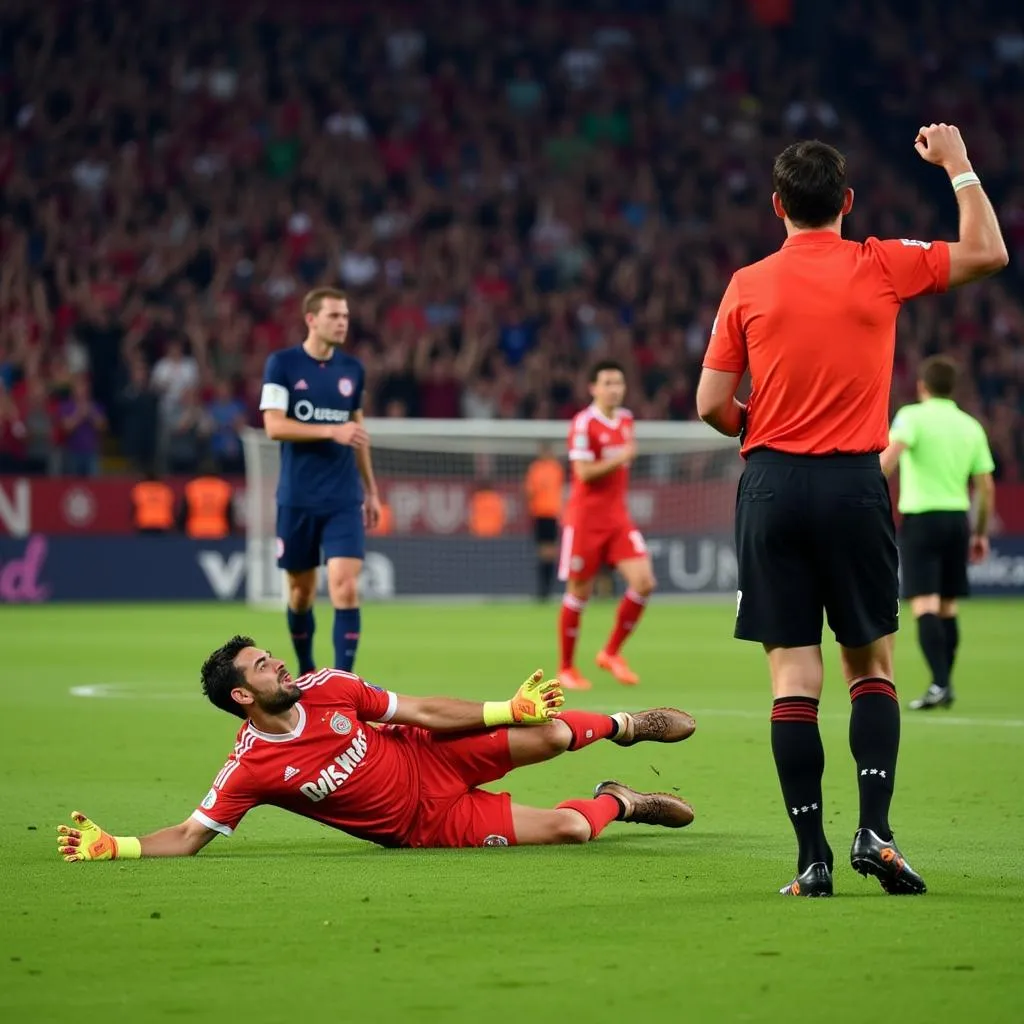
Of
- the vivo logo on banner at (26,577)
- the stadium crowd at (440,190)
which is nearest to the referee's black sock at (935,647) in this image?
the stadium crowd at (440,190)

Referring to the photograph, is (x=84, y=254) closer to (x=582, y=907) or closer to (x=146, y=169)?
(x=146, y=169)

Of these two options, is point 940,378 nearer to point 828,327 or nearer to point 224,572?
point 828,327

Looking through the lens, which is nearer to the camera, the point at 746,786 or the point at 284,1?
the point at 746,786

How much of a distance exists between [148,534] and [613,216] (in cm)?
1054

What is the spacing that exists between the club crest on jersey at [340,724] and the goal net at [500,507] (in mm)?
19149

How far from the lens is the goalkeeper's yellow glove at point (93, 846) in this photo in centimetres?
666

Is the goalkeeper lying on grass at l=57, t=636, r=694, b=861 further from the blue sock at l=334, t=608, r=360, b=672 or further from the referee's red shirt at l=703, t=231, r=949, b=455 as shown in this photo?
the blue sock at l=334, t=608, r=360, b=672

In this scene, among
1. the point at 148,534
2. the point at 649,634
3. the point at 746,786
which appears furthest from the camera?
the point at 148,534

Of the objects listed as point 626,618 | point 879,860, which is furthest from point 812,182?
point 626,618

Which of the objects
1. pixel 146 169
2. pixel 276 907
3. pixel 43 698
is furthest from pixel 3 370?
pixel 276 907

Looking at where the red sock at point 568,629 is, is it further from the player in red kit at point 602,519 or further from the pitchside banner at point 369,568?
the pitchside banner at point 369,568

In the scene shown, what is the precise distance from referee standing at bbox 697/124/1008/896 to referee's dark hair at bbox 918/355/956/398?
690 centimetres

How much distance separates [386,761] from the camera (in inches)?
270

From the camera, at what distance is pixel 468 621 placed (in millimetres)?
22516
